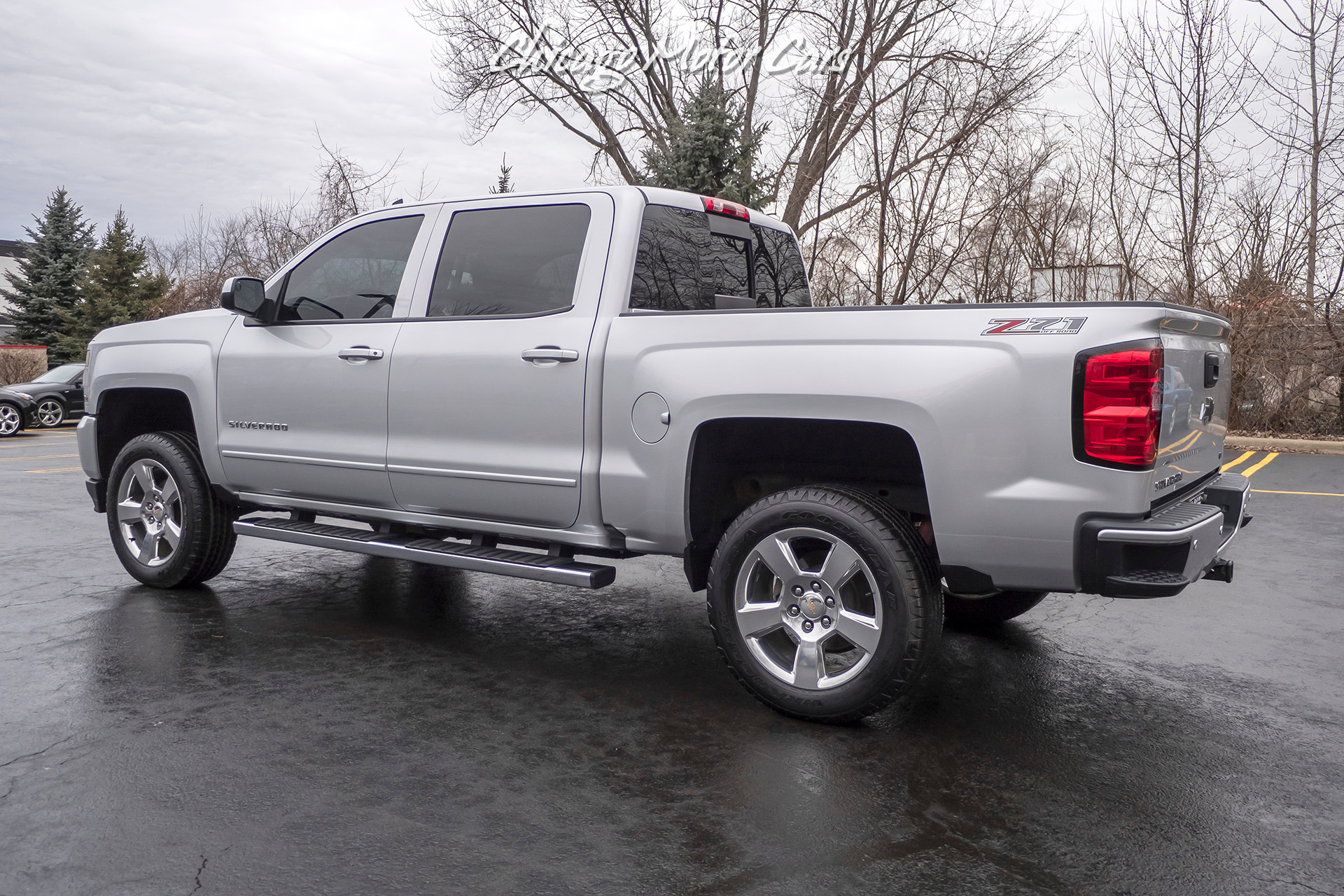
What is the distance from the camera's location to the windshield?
21.3 metres

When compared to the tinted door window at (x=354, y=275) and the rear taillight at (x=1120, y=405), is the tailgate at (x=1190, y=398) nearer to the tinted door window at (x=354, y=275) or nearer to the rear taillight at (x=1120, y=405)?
the rear taillight at (x=1120, y=405)

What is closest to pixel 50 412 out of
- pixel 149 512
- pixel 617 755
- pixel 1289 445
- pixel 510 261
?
pixel 149 512

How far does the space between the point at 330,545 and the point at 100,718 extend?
148 cm

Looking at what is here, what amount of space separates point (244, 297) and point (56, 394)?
1871 cm

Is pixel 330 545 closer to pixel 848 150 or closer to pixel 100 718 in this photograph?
pixel 100 718

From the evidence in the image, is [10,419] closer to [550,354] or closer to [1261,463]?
[550,354]

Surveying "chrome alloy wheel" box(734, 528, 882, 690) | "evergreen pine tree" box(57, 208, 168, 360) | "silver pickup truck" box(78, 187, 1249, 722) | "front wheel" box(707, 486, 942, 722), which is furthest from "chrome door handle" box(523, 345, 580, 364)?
"evergreen pine tree" box(57, 208, 168, 360)

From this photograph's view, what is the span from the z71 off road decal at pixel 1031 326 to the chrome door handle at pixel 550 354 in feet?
5.66

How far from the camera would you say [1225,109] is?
1786 cm

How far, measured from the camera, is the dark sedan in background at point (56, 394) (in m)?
20.4

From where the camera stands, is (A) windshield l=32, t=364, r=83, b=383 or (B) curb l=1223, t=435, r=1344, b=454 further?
(A) windshield l=32, t=364, r=83, b=383

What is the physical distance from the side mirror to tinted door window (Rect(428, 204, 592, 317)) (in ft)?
3.48

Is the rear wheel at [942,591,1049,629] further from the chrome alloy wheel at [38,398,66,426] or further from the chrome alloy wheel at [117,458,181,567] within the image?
the chrome alloy wheel at [38,398,66,426]

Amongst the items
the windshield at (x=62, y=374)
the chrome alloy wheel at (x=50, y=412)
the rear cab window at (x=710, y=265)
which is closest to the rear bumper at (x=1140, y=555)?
the rear cab window at (x=710, y=265)
